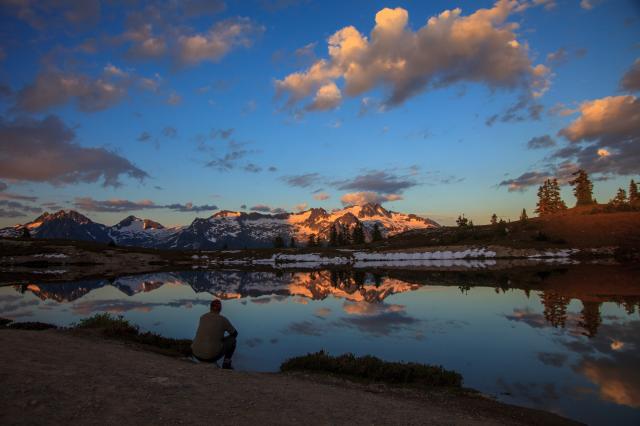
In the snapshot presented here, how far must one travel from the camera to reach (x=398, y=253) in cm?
11931

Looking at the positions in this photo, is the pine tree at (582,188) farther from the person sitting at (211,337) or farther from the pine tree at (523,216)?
the person sitting at (211,337)

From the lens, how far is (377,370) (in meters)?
15.7

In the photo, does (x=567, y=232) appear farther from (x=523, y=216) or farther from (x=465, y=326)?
(x=465, y=326)

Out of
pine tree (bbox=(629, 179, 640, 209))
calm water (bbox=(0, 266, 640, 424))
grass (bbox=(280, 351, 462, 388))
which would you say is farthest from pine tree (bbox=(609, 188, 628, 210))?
grass (bbox=(280, 351, 462, 388))

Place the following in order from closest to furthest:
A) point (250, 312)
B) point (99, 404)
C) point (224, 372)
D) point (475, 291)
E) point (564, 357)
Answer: point (99, 404) < point (224, 372) < point (564, 357) < point (250, 312) < point (475, 291)

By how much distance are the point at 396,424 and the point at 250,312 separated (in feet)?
78.5

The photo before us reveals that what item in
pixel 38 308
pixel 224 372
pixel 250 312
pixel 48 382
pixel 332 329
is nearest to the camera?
pixel 48 382

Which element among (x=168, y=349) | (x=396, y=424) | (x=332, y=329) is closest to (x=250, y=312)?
(x=332, y=329)

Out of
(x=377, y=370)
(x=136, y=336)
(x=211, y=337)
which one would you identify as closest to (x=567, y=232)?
(x=377, y=370)

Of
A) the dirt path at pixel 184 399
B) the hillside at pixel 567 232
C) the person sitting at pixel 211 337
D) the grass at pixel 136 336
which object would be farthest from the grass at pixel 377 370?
the hillside at pixel 567 232

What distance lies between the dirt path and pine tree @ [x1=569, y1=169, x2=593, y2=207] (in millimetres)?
165825

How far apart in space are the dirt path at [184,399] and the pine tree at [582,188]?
166 metres

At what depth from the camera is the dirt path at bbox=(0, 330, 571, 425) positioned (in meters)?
8.68

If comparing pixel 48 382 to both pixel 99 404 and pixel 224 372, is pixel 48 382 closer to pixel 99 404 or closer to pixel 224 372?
pixel 99 404
